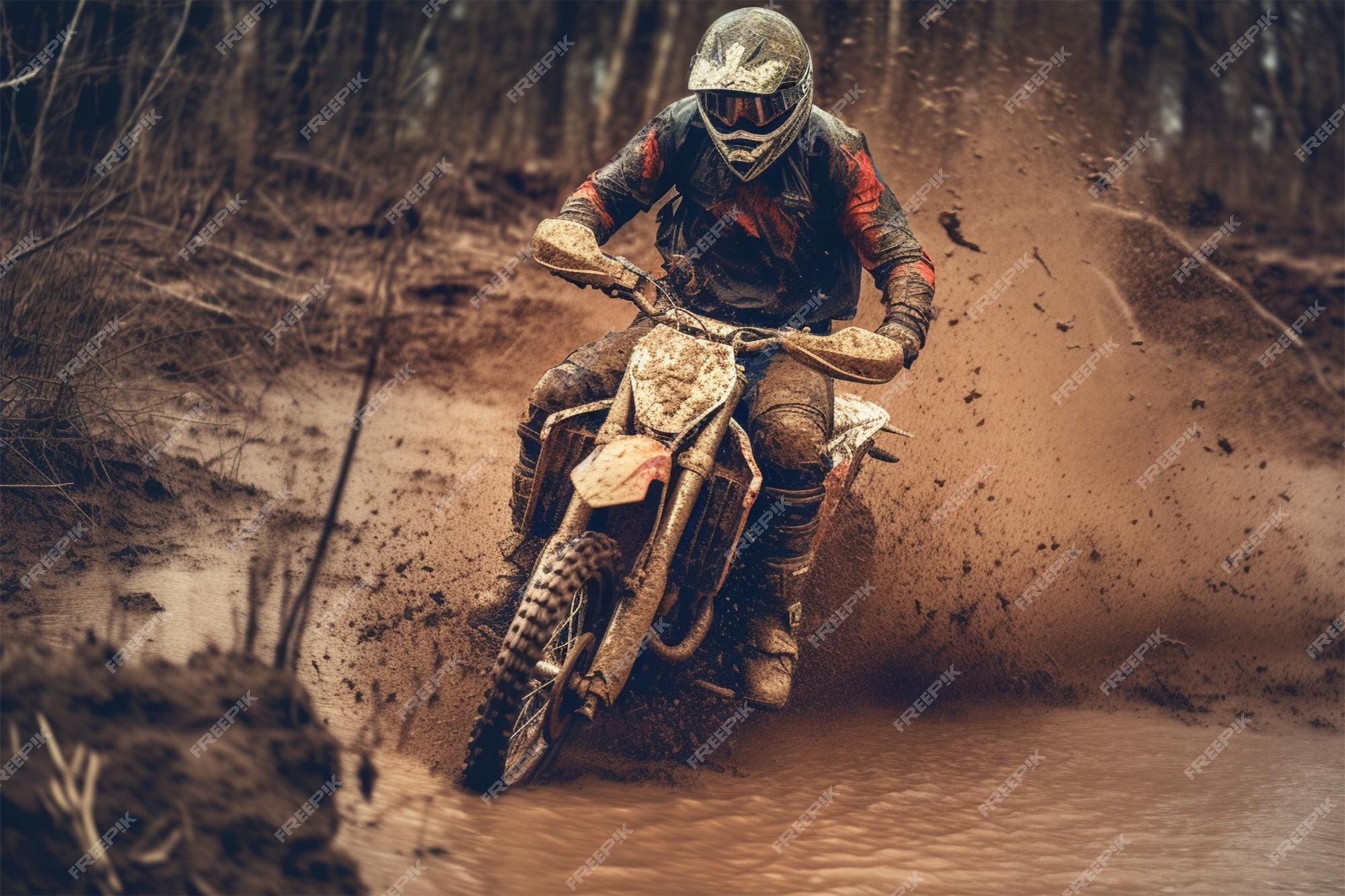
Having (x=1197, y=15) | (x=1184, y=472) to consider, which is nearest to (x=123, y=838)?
(x=1184, y=472)

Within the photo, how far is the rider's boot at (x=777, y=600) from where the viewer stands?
169 inches

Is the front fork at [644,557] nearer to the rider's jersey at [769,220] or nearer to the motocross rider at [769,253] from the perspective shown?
the motocross rider at [769,253]

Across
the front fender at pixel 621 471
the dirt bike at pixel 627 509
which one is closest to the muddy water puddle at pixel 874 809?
the dirt bike at pixel 627 509

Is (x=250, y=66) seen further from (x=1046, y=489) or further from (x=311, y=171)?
(x=1046, y=489)

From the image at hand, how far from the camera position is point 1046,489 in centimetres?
632

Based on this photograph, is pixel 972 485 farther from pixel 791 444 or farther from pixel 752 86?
pixel 752 86

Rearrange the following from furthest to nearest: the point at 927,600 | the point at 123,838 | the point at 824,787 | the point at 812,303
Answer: the point at 927,600 < the point at 812,303 < the point at 824,787 < the point at 123,838

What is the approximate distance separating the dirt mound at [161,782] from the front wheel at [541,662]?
1.73ft

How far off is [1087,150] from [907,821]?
5654mm

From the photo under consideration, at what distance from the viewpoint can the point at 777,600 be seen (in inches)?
175

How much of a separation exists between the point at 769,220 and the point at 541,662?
201cm

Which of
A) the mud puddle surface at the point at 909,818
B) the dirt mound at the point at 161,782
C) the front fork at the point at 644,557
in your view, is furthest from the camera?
the front fork at the point at 644,557

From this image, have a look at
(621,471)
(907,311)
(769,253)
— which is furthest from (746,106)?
(621,471)

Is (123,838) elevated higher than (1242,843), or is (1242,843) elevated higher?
(1242,843)
